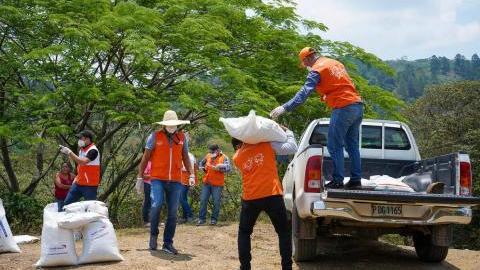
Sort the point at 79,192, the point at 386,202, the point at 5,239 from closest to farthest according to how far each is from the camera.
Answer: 1. the point at 386,202
2. the point at 5,239
3. the point at 79,192

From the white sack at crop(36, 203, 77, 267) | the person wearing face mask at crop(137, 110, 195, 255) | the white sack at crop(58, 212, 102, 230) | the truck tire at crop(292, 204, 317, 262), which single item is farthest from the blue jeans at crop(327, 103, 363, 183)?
the white sack at crop(36, 203, 77, 267)

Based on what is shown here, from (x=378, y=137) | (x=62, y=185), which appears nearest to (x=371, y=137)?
(x=378, y=137)

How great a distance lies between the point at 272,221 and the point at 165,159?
2.19 metres

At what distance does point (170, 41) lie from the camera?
42.7ft

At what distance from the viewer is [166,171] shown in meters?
7.54

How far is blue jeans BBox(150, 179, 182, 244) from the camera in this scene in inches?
295

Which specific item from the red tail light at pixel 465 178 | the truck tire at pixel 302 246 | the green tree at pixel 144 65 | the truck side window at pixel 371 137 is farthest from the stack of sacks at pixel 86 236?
the green tree at pixel 144 65

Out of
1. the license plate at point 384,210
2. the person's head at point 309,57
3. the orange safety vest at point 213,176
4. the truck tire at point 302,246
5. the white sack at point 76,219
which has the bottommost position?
the truck tire at point 302,246

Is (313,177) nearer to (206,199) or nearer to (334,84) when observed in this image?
(334,84)

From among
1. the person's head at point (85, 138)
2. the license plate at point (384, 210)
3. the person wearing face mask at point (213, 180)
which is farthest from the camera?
the person wearing face mask at point (213, 180)

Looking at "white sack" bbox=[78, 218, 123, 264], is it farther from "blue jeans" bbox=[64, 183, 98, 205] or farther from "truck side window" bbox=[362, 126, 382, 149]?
"truck side window" bbox=[362, 126, 382, 149]

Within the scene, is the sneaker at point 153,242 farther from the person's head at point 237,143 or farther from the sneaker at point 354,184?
the sneaker at point 354,184

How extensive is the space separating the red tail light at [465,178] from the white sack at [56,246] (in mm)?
4444

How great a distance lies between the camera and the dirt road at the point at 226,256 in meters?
7.16
